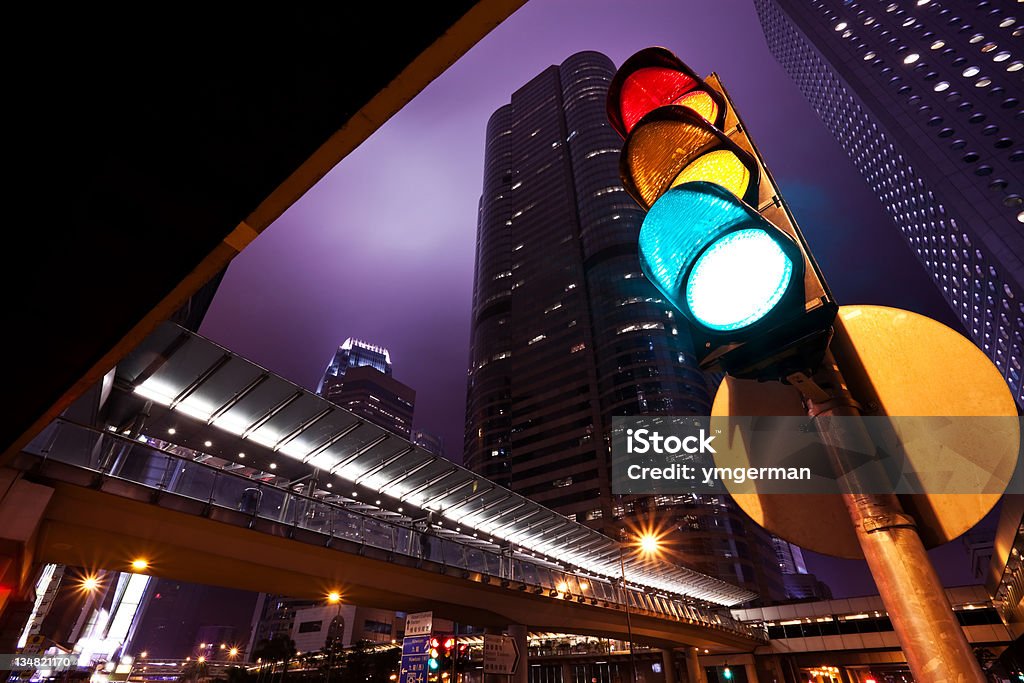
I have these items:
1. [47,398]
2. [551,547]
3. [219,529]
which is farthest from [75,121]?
[551,547]

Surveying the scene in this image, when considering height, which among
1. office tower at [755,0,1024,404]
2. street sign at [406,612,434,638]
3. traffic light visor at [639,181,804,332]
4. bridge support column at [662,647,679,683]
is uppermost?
office tower at [755,0,1024,404]

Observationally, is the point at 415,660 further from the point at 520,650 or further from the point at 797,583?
the point at 797,583

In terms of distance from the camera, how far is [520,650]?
1944 cm

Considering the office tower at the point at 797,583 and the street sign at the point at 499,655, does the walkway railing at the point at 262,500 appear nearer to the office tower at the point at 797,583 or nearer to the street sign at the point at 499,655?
the street sign at the point at 499,655

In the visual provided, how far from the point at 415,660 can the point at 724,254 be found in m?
16.0

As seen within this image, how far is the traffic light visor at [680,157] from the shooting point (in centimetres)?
221

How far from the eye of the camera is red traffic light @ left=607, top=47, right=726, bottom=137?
2781mm

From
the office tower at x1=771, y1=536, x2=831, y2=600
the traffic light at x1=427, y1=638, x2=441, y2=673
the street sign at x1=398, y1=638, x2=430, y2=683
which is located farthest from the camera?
the office tower at x1=771, y1=536, x2=831, y2=600

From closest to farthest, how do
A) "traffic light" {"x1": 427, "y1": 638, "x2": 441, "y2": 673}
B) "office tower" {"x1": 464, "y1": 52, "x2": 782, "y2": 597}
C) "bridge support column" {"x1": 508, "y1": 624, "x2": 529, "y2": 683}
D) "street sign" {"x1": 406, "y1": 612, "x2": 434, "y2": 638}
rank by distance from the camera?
1. "traffic light" {"x1": 427, "y1": 638, "x2": 441, "y2": 673}
2. "street sign" {"x1": 406, "y1": 612, "x2": 434, "y2": 638}
3. "bridge support column" {"x1": 508, "y1": 624, "x2": 529, "y2": 683}
4. "office tower" {"x1": 464, "y1": 52, "x2": 782, "y2": 597}

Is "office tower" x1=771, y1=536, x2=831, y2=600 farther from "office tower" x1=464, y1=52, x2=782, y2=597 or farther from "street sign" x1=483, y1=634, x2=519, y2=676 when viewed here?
→ "street sign" x1=483, y1=634, x2=519, y2=676

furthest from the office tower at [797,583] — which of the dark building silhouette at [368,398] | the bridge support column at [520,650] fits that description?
the dark building silhouette at [368,398]

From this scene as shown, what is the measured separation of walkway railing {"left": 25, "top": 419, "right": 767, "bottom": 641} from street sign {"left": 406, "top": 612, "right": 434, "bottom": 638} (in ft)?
5.67

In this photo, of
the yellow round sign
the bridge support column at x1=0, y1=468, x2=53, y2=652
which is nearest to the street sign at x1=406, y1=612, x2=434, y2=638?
the bridge support column at x1=0, y1=468, x2=53, y2=652

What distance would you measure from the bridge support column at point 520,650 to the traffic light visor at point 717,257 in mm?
21424
